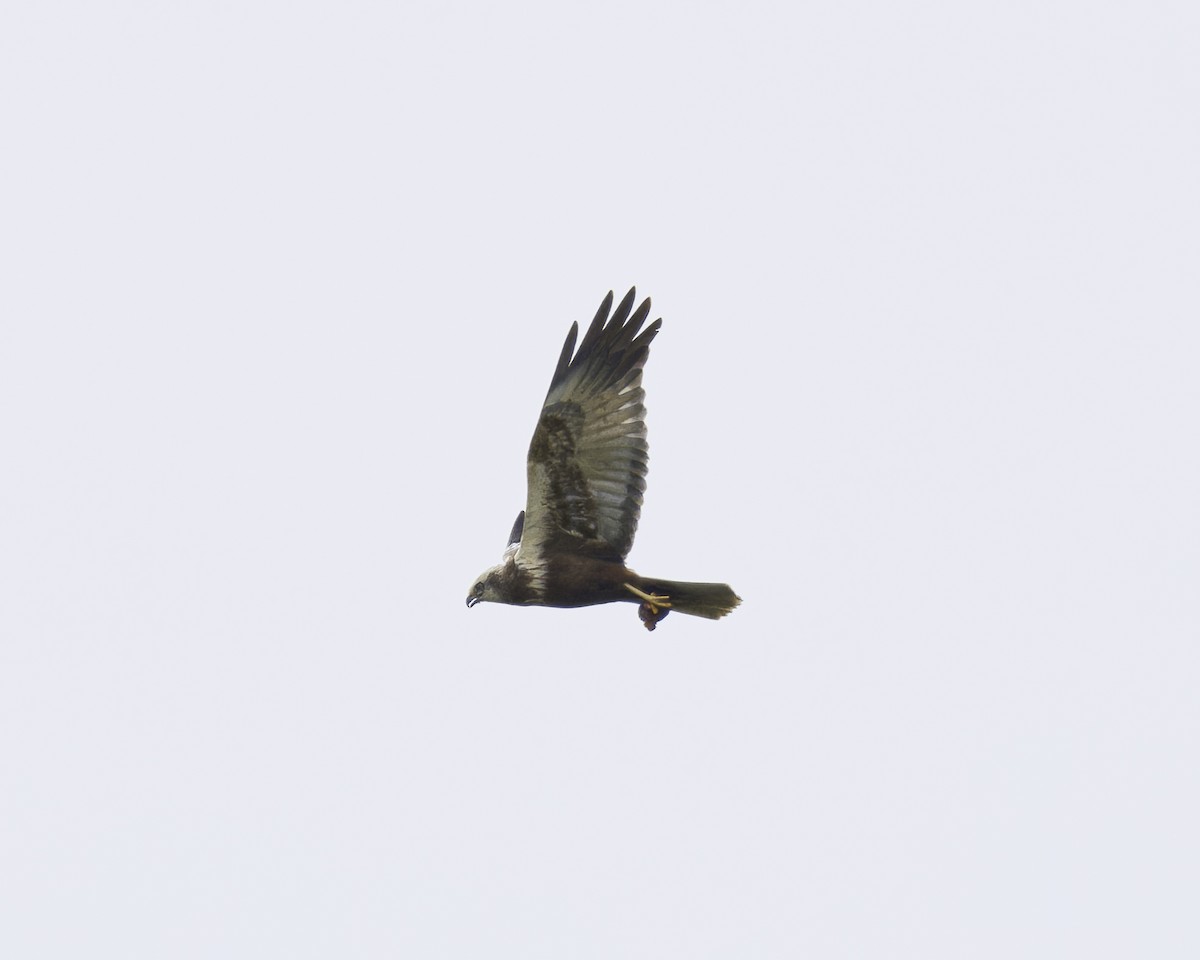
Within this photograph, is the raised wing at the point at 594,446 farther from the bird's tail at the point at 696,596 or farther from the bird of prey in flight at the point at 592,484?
the bird's tail at the point at 696,596

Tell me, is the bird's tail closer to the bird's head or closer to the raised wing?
the raised wing

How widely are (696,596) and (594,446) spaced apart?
1.41 meters

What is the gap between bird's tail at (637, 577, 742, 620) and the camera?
1098 centimetres

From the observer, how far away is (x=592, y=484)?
1141 cm

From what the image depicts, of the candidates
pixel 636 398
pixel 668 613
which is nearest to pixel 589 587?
pixel 668 613

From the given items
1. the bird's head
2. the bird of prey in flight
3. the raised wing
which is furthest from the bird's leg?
the bird's head

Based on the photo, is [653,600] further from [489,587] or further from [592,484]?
[489,587]

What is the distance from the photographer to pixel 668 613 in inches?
441

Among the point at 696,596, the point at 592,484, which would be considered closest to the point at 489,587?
the point at 592,484

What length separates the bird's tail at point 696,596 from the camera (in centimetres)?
1098

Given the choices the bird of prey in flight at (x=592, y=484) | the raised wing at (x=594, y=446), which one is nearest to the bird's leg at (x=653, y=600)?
the bird of prey in flight at (x=592, y=484)

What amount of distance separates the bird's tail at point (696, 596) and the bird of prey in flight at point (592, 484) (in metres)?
0.01

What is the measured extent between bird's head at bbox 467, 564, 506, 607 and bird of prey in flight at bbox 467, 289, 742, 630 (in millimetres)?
14

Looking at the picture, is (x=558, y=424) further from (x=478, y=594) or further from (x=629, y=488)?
(x=478, y=594)
